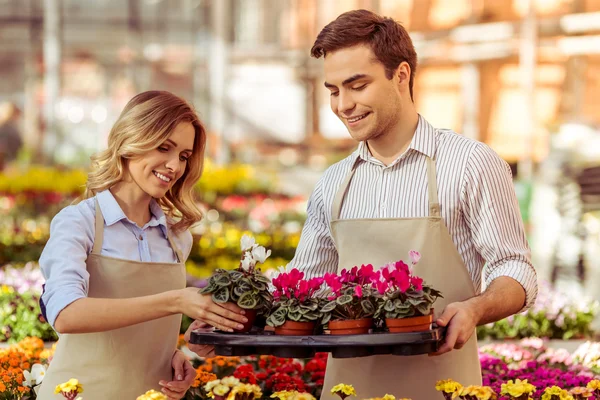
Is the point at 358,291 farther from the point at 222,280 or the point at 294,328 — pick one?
the point at 222,280

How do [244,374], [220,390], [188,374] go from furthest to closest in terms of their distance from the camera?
[244,374], [188,374], [220,390]

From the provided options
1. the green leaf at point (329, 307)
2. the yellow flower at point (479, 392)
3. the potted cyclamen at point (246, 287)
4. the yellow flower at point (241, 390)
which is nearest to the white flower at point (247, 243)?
the potted cyclamen at point (246, 287)

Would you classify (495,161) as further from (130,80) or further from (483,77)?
(130,80)

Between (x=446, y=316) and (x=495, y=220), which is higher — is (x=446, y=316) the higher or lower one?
the lower one

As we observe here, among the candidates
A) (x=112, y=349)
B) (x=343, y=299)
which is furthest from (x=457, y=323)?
(x=112, y=349)

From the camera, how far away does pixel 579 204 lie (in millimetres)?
7754

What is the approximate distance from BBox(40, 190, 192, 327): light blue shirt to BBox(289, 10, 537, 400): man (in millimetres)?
439

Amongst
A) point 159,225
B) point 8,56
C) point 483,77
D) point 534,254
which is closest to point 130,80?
point 8,56

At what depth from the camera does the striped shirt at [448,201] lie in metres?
2.12

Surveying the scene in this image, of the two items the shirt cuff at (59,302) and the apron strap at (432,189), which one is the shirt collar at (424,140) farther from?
the shirt cuff at (59,302)

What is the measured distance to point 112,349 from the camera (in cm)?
220

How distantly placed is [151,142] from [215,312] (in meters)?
0.49

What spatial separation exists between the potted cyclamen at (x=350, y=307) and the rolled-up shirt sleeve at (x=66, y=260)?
1.74 ft

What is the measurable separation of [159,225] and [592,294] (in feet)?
18.3
